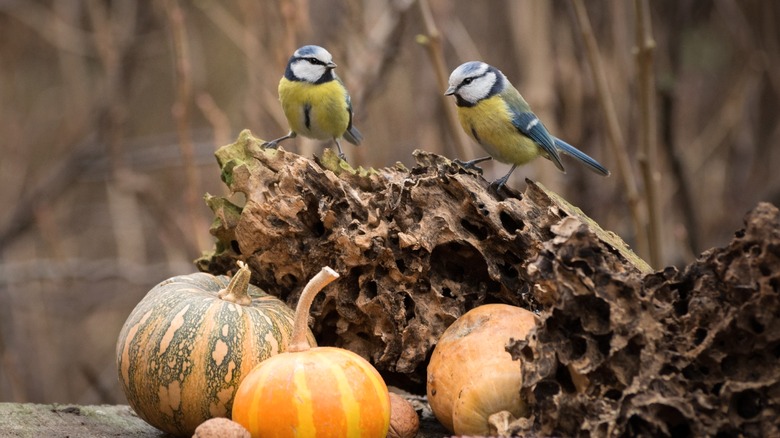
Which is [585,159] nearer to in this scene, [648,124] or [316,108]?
[648,124]

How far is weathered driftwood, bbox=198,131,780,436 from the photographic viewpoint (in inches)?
87.6

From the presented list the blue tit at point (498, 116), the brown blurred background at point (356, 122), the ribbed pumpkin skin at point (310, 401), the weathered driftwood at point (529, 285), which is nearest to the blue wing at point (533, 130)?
the blue tit at point (498, 116)

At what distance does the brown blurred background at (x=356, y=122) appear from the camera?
550 centimetres

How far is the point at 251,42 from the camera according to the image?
5520 mm

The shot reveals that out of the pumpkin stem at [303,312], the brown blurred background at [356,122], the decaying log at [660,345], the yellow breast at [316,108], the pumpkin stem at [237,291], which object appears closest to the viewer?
the decaying log at [660,345]

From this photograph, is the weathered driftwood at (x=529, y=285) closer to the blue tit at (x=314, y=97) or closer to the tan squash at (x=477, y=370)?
the tan squash at (x=477, y=370)

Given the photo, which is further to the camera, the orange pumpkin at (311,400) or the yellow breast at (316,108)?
the yellow breast at (316,108)

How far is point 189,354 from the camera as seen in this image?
2.73m

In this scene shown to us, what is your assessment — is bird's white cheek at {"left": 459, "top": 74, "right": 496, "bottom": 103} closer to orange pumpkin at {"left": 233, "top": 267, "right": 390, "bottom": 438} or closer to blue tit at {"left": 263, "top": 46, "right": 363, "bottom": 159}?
blue tit at {"left": 263, "top": 46, "right": 363, "bottom": 159}

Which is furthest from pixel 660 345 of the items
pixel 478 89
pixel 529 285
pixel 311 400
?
pixel 478 89

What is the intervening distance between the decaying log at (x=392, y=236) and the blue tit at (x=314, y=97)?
75cm

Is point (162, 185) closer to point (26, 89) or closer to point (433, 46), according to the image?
point (26, 89)

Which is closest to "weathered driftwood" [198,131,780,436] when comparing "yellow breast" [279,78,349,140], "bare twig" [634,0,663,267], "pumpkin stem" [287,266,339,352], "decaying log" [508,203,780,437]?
"decaying log" [508,203,780,437]

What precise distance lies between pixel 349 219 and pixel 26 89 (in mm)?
7636
